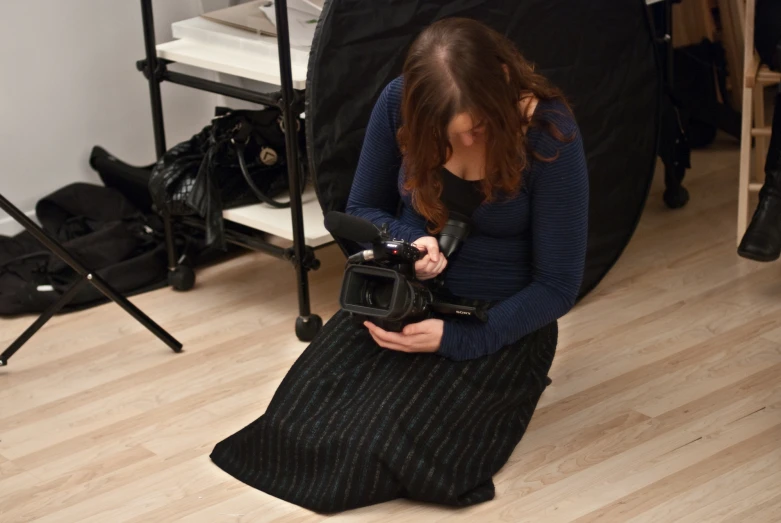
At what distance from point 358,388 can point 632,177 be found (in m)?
0.96

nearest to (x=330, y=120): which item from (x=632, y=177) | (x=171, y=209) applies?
(x=171, y=209)

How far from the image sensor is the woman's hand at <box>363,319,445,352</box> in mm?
1792

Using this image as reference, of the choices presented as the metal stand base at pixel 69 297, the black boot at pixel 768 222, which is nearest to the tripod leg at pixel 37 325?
the metal stand base at pixel 69 297

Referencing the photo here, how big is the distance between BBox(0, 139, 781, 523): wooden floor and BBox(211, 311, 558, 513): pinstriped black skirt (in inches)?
1.5

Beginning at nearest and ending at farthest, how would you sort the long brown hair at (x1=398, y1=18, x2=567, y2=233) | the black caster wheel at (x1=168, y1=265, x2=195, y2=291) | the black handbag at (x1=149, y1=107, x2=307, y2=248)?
the long brown hair at (x1=398, y1=18, x2=567, y2=233) → the black handbag at (x1=149, y1=107, x2=307, y2=248) → the black caster wheel at (x1=168, y1=265, x2=195, y2=291)

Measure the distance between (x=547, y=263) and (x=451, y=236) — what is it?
6.5 inches

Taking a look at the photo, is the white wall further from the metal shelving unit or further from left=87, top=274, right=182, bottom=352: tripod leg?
left=87, top=274, right=182, bottom=352: tripod leg

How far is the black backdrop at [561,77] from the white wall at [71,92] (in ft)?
3.40

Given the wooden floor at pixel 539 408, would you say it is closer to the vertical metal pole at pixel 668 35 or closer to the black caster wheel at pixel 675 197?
the black caster wheel at pixel 675 197

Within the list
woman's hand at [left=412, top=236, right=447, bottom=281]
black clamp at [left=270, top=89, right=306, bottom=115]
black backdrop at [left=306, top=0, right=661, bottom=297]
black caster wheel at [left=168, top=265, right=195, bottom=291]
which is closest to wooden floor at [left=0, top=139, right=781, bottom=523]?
black caster wheel at [left=168, top=265, right=195, bottom=291]

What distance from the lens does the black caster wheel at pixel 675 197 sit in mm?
2938

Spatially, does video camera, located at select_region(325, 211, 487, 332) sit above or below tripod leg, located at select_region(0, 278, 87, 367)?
above

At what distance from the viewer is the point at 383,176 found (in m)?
1.94

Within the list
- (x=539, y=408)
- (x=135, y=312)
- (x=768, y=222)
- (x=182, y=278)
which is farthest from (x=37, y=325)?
(x=768, y=222)
